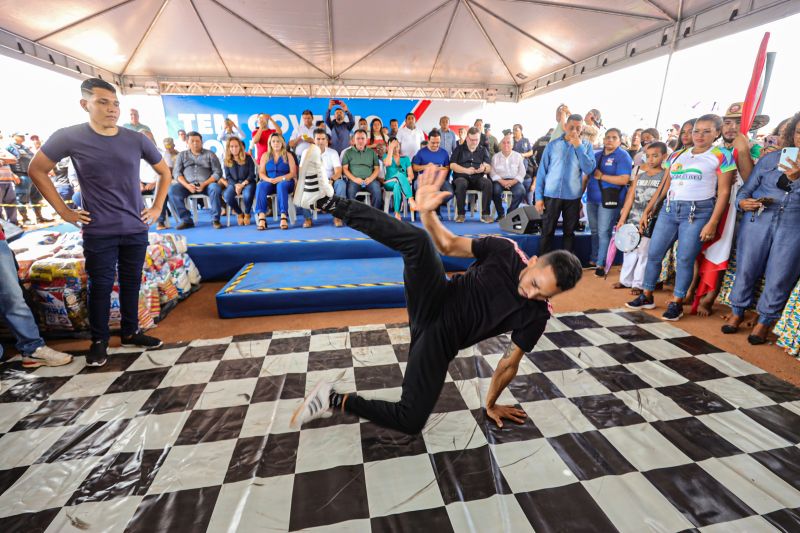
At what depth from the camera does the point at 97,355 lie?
2.16 meters

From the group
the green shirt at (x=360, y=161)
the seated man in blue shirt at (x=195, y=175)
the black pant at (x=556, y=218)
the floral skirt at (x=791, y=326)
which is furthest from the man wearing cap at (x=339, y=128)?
the floral skirt at (x=791, y=326)

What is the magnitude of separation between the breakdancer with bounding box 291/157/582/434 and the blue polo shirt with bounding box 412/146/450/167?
385cm

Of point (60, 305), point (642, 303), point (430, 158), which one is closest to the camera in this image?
point (60, 305)

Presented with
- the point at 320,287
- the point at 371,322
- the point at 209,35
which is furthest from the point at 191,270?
the point at 209,35

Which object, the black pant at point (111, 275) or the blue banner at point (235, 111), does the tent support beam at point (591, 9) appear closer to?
the blue banner at point (235, 111)

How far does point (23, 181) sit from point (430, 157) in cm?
781

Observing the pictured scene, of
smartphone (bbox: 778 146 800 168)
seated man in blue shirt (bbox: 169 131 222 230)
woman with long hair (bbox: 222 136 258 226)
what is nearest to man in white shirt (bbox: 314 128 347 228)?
woman with long hair (bbox: 222 136 258 226)

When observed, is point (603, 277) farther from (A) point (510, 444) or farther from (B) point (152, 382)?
(B) point (152, 382)

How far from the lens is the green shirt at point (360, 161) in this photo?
186 inches

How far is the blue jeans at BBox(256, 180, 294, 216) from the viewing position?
15.1ft

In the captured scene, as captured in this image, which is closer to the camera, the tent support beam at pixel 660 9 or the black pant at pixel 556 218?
the black pant at pixel 556 218

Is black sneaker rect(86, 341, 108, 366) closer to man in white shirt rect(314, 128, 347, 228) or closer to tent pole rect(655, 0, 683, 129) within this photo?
man in white shirt rect(314, 128, 347, 228)

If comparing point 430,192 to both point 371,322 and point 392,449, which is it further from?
point 371,322

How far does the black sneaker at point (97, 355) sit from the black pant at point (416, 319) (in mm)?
1759
